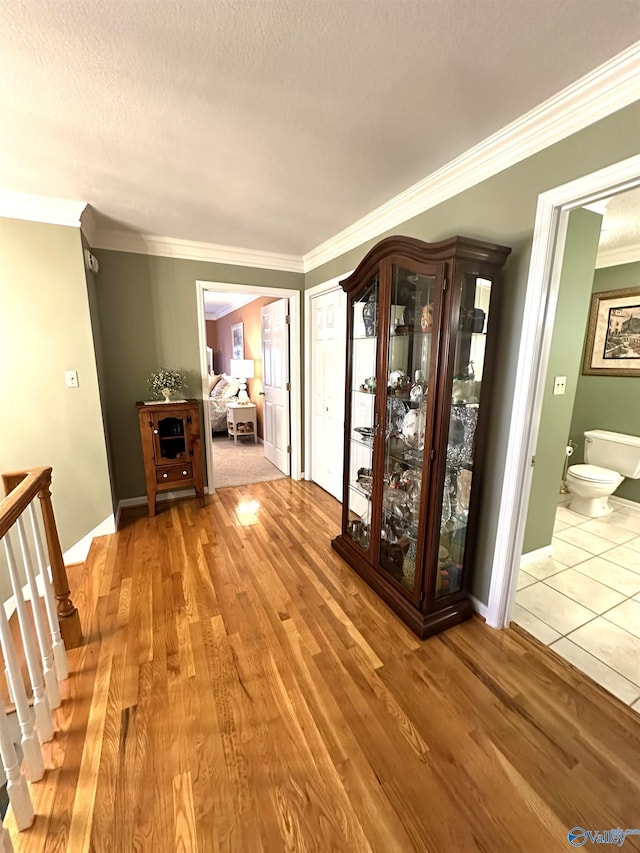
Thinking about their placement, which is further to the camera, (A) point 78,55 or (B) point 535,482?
(B) point 535,482

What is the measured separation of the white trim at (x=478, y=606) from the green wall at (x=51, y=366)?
2803mm

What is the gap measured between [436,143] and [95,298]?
8.90 ft

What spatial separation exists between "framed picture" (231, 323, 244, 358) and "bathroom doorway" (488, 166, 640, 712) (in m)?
5.25

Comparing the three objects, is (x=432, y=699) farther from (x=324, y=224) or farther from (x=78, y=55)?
(x=324, y=224)

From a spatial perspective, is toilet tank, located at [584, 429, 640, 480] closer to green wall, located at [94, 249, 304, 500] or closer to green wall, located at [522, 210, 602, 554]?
green wall, located at [522, 210, 602, 554]

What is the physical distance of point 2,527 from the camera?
3.63 feet

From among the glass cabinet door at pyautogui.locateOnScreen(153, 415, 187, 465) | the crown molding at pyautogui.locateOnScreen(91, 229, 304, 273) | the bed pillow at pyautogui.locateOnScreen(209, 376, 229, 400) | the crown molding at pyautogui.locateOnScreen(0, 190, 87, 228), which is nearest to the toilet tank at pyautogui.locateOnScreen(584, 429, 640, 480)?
the crown molding at pyautogui.locateOnScreen(91, 229, 304, 273)

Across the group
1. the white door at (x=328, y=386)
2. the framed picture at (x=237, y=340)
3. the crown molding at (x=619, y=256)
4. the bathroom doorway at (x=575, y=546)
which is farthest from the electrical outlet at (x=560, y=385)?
the framed picture at (x=237, y=340)

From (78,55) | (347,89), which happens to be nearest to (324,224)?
(347,89)

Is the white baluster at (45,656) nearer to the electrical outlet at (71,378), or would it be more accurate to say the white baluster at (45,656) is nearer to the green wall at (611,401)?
the electrical outlet at (71,378)

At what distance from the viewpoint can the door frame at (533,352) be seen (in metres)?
1.41

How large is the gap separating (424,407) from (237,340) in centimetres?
558

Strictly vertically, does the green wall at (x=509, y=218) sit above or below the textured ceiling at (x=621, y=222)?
below

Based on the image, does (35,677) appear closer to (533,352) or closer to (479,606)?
(479,606)
